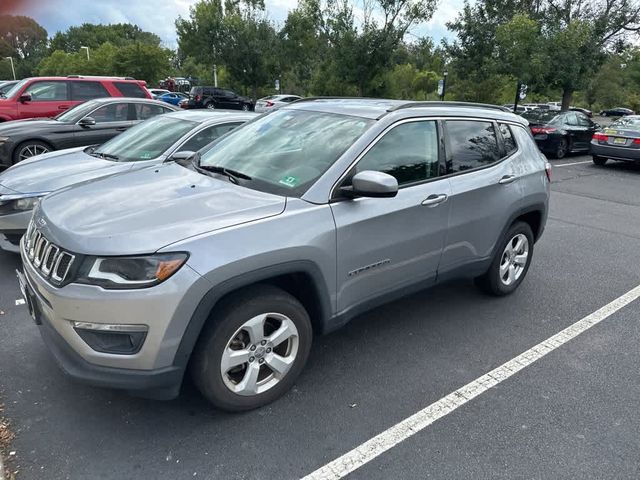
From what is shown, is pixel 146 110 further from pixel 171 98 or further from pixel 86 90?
pixel 171 98

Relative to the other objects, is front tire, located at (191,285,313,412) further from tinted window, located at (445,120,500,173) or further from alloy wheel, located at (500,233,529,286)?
alloy wheel, located at (500,233,529,286)

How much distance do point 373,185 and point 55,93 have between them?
10.4 meters

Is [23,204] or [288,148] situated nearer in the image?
[288,148]

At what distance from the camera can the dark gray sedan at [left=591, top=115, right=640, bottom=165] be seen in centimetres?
1245

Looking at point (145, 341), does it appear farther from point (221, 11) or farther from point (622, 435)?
point (221, 11)

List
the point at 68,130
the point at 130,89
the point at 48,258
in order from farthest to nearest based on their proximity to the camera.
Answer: the point at 130,89 < the point at 68,130 < the point at 48,258

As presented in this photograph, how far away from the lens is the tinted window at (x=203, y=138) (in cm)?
542

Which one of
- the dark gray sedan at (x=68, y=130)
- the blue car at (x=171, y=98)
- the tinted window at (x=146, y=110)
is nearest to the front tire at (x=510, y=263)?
the dark gray sedan at (x=68, y=130)

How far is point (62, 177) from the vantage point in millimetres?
4770

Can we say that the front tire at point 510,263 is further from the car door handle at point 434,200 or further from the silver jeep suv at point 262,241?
the car door handle at point 434,200

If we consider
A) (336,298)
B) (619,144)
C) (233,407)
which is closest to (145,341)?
(233,407)

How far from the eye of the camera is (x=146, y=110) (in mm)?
8797

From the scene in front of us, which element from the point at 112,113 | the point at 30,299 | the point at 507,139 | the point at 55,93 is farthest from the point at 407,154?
the point at 55,93

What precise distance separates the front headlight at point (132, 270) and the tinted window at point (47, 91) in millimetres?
10131
